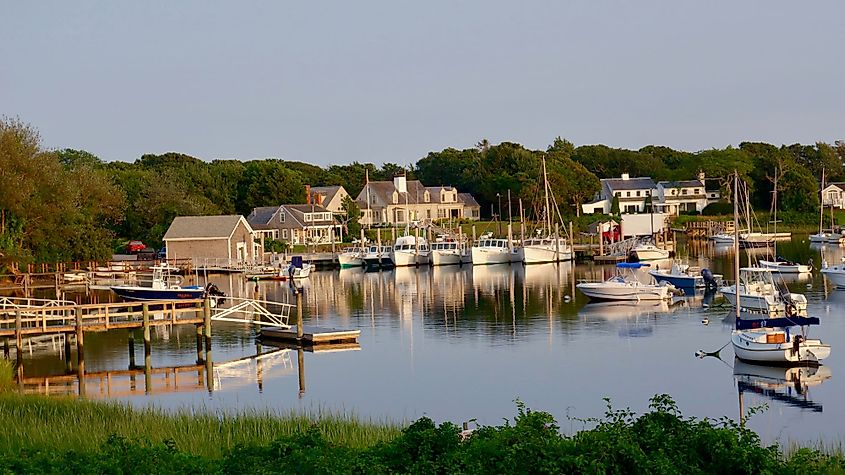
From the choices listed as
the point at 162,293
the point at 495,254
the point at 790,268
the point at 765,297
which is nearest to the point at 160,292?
the point at 162,293

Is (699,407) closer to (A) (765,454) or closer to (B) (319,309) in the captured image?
(A) (765,454)

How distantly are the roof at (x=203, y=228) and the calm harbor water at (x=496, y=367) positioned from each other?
2824cm

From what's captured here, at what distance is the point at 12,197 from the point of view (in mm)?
62875

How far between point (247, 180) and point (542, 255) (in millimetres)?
45195

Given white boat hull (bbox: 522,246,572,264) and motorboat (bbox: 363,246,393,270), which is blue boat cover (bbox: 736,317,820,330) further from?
motorboat (bbox: 363,246,393,270)

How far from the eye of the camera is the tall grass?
17.2m

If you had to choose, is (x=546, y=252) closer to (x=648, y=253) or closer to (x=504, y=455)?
(x=648, y=253)

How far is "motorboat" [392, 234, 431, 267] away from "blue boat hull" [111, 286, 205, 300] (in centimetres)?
3134

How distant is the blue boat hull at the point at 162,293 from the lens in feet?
176

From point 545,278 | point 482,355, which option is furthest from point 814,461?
point 545,278

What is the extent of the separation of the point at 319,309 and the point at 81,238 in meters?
26.8

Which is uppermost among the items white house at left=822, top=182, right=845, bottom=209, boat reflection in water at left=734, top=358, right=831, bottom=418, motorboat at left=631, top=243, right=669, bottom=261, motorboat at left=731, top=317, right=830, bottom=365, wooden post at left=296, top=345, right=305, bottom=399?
white house at left=822, top=182, right=845, bottom=209

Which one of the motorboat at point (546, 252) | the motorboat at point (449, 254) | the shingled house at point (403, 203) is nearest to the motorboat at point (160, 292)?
the motorboat at point (449, 254)

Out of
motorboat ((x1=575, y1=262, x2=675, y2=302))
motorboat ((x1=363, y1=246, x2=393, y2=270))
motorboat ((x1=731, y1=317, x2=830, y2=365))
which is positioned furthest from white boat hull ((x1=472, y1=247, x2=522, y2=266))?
motorboat ((x1=731, y1=317, x2=830, y2=365))
